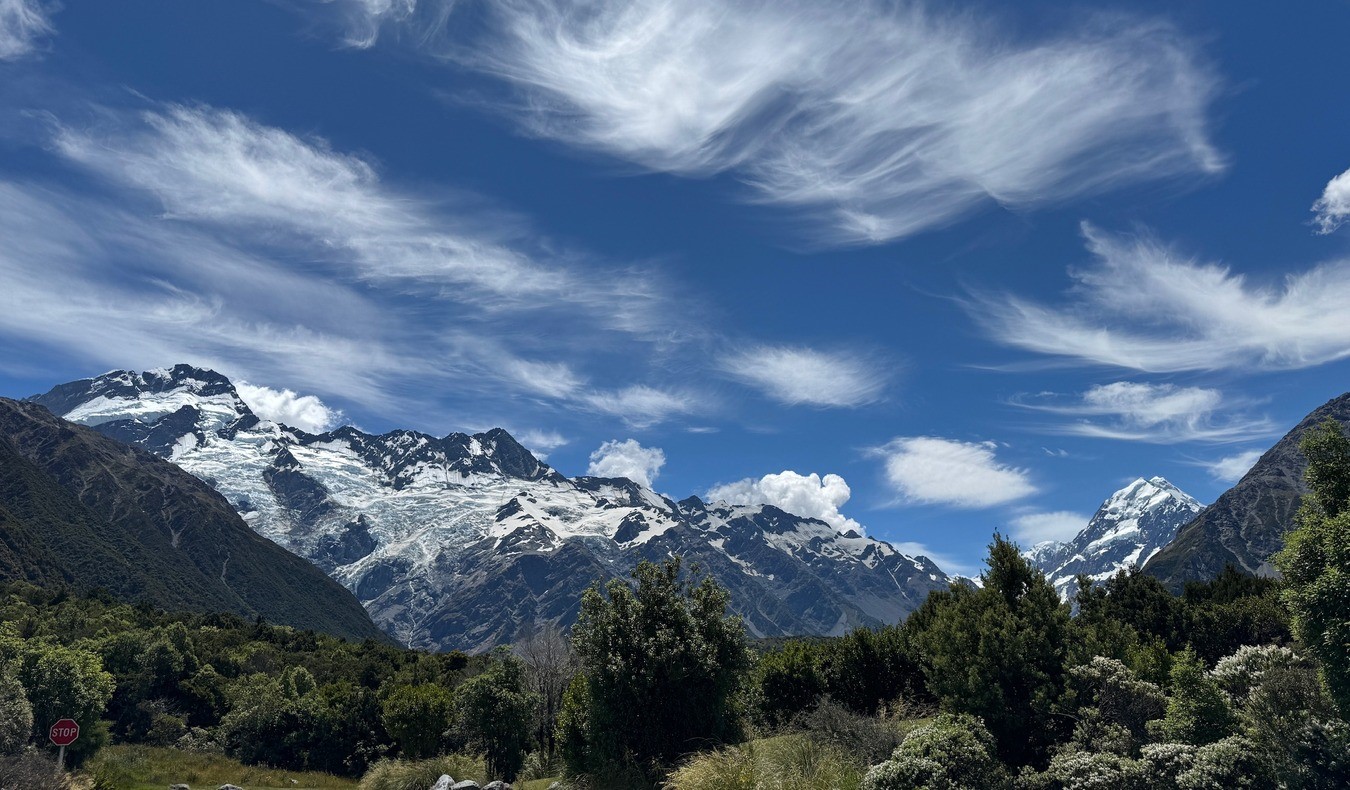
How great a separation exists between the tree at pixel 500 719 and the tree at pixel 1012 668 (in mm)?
19857

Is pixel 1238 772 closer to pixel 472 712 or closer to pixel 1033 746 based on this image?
pixel 1033 746

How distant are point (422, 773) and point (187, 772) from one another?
16.3 meters

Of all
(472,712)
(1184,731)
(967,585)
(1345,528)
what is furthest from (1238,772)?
(472,712)

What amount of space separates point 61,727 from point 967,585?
108 ft

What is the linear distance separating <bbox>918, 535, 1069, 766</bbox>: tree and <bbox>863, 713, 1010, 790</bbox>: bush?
3867mm

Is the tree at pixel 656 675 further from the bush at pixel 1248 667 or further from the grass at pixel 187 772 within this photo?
the grass at pixel 187 772

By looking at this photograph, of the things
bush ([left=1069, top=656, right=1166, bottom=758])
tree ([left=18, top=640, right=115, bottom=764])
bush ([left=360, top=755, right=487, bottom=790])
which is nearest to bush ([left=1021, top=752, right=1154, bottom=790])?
bush ([left=1069, top=656, right=1166, bottom=758])

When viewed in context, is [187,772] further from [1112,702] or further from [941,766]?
[1112,702]

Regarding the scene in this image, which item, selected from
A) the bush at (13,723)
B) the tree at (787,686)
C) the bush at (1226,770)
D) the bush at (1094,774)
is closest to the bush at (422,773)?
the bush at (13,723)

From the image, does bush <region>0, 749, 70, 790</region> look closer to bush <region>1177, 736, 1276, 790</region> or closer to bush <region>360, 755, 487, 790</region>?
bush <region>360, 755, 487, 790</region>

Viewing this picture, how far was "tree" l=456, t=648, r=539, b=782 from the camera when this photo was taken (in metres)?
35.8

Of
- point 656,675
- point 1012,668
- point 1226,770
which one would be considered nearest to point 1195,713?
point 1226,770

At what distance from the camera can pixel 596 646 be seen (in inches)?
966

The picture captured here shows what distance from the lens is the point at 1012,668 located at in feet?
73.0
